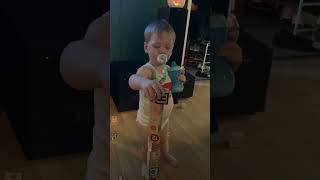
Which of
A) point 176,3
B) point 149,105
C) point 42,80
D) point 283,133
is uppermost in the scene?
point 176,3

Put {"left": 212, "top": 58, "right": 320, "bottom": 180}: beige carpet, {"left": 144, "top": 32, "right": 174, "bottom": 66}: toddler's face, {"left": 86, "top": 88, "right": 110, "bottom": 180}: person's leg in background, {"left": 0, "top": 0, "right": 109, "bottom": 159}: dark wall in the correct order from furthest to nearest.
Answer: {"left": 212, "top": 58, "right": 320, "bottom": 180}: beige carpet < {"left": 0, "top": 0, "right": 109, "bottom": 159}: dark wall < {"left": 86, "top": 88, "right": 110, "bottom": 180}: person's leg in background < {"left": 144, "top": 32, "right": 174, "bottom": 66}: toddler's face

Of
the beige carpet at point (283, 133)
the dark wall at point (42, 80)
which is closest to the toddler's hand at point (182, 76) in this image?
the dark wall at point (42, 80)

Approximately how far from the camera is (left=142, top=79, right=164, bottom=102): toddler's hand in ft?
1.60

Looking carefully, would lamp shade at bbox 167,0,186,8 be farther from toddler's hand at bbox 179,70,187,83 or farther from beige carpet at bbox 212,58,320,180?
beige carpet at bbox 212,58,320,180

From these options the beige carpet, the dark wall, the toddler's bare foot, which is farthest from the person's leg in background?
the beige carpet

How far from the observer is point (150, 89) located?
0.49m

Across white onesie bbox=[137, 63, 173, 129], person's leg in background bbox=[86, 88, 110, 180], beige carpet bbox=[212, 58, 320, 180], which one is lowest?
beige carpet bbox=[212, 58, 320, 180]

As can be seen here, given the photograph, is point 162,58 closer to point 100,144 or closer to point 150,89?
point 150,89

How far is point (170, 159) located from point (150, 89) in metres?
0.10

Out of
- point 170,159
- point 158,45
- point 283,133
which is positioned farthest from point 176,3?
point 283,133

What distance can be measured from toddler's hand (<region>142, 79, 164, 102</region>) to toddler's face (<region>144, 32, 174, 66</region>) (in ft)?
0.07

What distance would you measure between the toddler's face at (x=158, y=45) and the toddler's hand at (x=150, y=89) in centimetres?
2

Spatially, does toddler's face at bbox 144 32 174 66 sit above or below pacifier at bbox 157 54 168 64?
above

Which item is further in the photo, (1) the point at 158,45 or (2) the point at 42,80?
(2) the point at 42,80
